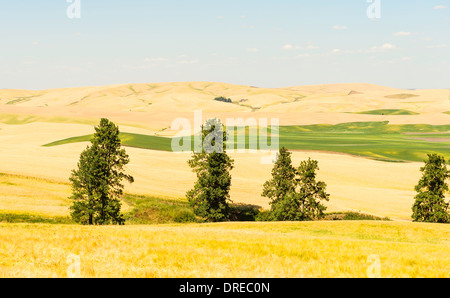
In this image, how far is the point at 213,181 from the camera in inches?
2313

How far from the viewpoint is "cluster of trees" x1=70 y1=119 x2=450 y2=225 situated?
47125 millimetres

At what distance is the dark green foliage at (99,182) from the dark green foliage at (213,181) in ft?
45.5

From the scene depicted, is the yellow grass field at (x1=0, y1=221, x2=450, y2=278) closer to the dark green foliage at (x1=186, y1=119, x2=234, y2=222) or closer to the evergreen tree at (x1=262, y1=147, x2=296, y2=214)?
the dark green foliage at (x1=186, y1=119, x2=234, y2=222)

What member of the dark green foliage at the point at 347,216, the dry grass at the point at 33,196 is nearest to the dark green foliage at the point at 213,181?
the dark green foliage at the point at 347,216

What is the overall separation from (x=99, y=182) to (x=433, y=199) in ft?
129

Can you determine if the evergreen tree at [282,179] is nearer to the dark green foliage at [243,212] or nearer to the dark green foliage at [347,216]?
the dark green foliage at [243,212]

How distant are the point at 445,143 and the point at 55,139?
127722mm

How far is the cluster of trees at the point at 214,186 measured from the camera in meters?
47.1

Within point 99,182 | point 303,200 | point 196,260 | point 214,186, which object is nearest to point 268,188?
point 214,186

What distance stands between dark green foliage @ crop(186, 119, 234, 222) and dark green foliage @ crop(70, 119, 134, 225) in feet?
45.5

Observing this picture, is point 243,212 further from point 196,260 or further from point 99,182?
point 196,260
